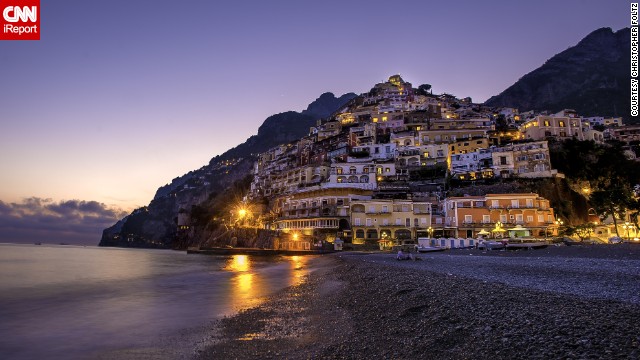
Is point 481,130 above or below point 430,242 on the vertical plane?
above

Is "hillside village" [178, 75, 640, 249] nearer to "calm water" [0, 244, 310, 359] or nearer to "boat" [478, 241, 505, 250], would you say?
"boat" [478, 241, 505, 250]

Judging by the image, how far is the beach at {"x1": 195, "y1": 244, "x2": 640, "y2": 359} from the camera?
6910 millimetres

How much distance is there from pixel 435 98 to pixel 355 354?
494 ft

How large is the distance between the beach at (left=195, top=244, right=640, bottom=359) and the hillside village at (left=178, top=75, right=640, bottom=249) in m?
37.6

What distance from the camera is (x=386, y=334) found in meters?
10.2

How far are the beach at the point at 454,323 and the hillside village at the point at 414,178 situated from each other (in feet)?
123

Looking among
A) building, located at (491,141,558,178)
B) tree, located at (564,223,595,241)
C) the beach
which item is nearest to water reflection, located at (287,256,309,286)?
the beach

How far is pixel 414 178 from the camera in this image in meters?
85.0

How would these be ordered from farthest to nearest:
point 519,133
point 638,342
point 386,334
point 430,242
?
point 519,133 → point 430,242 → point 386,334 → point 638,342

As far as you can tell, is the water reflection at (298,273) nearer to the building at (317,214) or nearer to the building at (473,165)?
the building at (317,214)

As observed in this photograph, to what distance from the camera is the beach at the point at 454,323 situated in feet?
22.7

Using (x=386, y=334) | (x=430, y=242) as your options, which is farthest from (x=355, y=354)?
(x=430, y=242)

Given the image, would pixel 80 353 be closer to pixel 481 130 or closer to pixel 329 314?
pixel 329 314

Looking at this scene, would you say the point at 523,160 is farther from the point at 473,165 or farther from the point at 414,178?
the point at 414,178
